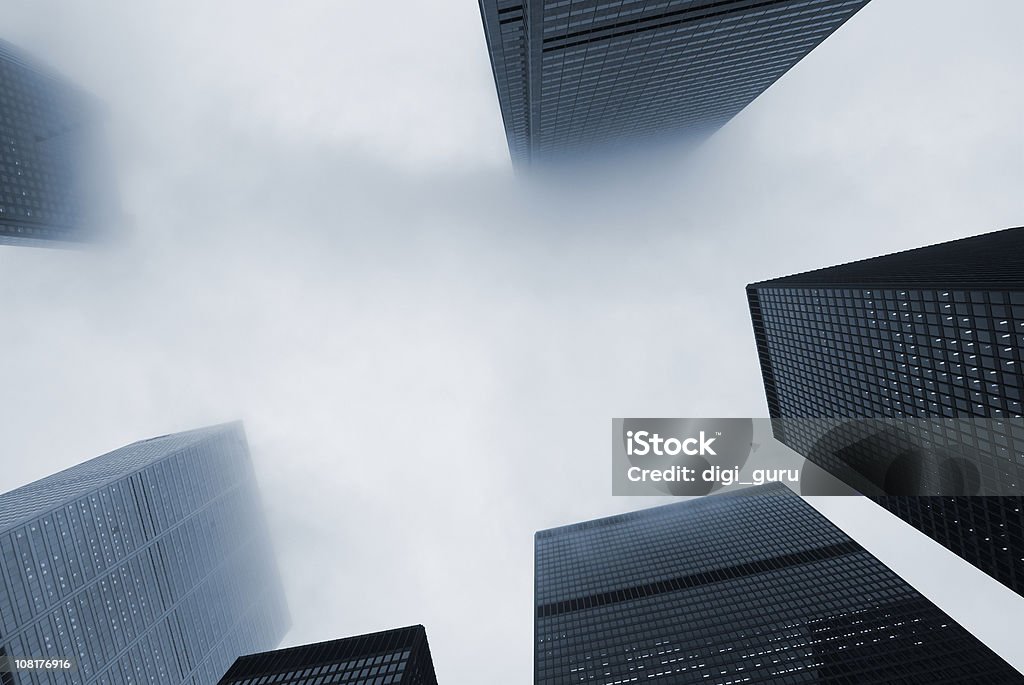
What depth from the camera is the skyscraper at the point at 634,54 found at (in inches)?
3455

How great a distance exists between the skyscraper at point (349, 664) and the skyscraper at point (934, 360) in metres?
84.5

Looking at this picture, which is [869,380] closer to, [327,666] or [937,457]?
[937,457]

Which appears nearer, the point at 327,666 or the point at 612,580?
the point at 327,666

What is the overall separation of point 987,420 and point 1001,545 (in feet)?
55.8

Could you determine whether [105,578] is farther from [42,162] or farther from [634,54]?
[634,54]

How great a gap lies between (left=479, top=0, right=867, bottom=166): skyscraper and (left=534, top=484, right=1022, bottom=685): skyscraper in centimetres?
10548

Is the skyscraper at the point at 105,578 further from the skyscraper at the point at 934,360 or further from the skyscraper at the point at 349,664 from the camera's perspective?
the skyscraper at the point at 934,360

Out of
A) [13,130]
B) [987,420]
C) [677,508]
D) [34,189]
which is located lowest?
[677,508]

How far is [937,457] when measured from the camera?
74000 millimetres

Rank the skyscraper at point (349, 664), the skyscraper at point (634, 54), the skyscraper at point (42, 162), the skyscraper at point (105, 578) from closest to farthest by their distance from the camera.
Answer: the skyscraper at point (634, 54), the skyscraper at point (349, 664), the skyscraper at point (105, 578), the skyscraper at point (42, 162)

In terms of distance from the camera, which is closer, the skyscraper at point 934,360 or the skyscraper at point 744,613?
the skyscraper at point 934,360

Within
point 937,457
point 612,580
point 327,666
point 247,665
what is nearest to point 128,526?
point 247,665

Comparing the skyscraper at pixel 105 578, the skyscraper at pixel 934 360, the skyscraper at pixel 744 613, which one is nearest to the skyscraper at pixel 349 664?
the skyscraper at pixel 744 613

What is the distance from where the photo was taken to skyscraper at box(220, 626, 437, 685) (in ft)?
324
